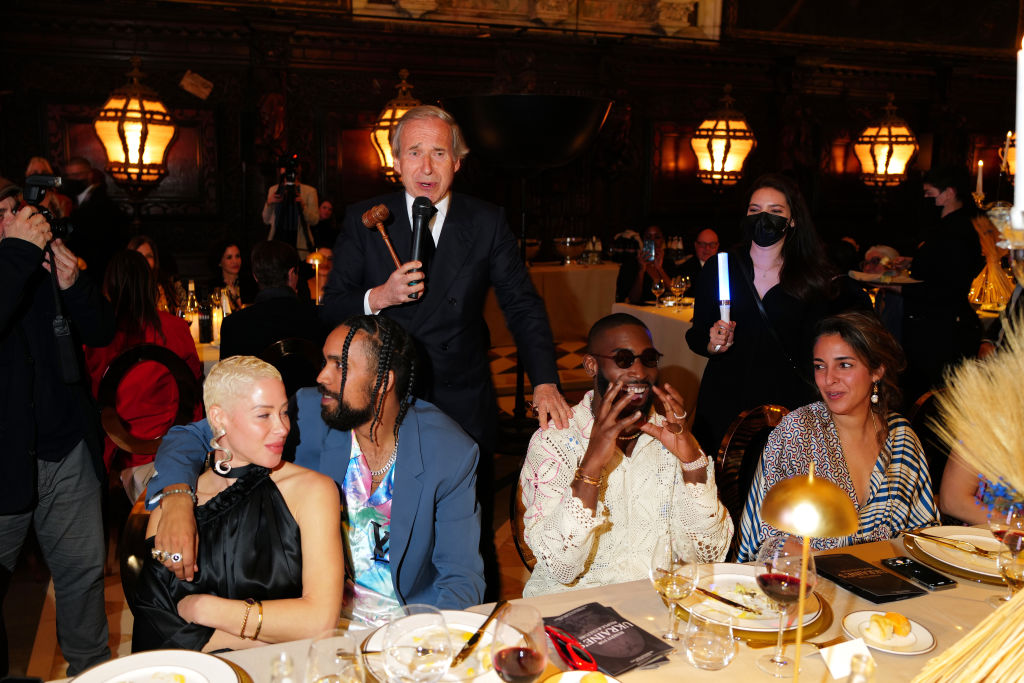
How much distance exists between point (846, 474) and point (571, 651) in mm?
1276

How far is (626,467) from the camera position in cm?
228

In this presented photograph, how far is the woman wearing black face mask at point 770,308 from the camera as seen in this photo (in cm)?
316

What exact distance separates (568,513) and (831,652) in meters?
0.68

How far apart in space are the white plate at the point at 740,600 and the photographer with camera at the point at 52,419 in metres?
1.85

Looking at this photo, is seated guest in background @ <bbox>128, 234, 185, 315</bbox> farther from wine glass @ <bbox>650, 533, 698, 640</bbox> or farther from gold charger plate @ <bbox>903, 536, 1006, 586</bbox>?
gold charger plate @ <bbox>903, 536, 1006, 586</bbox>

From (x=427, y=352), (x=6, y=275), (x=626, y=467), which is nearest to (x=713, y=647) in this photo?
(x=626, y=467)

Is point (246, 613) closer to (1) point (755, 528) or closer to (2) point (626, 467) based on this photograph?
(2) point (626, 467)

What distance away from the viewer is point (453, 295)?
274 cm

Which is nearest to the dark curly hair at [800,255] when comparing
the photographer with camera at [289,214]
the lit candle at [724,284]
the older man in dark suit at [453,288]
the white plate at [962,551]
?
the lit candle at [724,284]

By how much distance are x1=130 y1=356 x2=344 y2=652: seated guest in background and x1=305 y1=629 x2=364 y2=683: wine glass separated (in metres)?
0.47

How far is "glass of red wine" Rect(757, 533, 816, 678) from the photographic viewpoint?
61.1 inches

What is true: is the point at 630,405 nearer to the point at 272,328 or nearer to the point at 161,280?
the point at 272,328

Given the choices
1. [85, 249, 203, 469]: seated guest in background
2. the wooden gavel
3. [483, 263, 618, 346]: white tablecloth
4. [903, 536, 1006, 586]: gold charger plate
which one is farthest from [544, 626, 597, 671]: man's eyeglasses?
[483, 263, 618, 346]: white tablecloth

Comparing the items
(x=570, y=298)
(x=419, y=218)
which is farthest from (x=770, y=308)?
(x=570, y=298)
